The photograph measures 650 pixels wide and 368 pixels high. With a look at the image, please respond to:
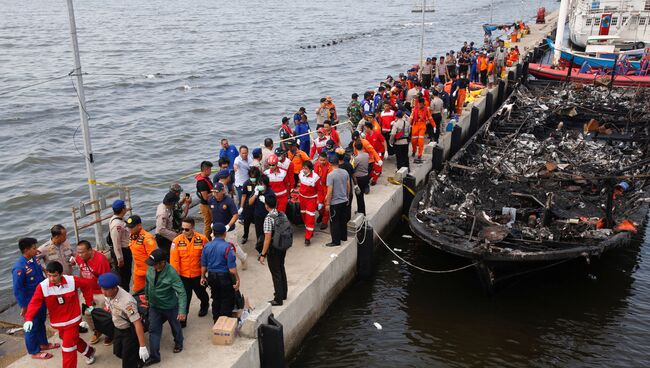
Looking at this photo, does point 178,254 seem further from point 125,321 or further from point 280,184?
point 280,184

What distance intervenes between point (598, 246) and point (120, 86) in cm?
2992

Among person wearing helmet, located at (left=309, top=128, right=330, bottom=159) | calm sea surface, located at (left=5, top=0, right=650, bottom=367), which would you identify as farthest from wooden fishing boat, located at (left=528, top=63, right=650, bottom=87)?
person wearing helmet, located at (left=309, top=128, right=330, bottom=159)

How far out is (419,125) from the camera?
13234 mm

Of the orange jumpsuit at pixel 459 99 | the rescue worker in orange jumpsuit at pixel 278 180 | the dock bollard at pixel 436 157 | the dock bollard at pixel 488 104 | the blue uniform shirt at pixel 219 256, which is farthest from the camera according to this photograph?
the dock bollard at pixel 488 104

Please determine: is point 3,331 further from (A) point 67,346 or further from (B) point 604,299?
(B) point 604,299

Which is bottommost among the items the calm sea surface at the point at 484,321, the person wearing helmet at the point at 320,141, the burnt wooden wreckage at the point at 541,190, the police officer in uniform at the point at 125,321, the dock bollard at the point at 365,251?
the calm sea surface at the point at 484,321

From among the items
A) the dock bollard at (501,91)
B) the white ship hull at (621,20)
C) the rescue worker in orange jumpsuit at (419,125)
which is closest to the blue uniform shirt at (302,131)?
the rescue worker in orange jumpsuit at (419,125)

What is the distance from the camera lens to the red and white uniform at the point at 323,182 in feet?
30.8

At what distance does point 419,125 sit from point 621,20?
83.0ft

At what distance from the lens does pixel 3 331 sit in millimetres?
7488

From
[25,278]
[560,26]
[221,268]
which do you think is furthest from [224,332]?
[560,26]

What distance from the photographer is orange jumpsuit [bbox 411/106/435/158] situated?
13.0 metres

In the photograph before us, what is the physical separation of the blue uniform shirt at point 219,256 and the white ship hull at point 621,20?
31.3 metres

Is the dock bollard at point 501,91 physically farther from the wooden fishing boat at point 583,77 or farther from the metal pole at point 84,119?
the metal pole at point 84,119
